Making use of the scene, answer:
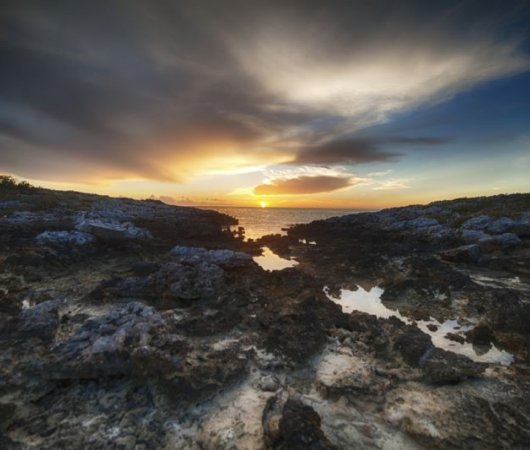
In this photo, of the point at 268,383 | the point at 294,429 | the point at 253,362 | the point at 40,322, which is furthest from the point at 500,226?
the point at 40,322

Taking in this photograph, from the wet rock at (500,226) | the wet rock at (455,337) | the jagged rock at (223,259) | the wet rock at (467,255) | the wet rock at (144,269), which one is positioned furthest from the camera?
the wet rock at (500,226)

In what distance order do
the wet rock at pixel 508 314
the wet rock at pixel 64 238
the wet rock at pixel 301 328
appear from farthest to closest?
the wet rock at pixel 64 238
the wet rock at pixel 508 314
the wet rock at pixel 301 328

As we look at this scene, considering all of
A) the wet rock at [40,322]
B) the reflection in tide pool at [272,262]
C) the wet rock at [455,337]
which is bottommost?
the reflection in tide pool at [272,262]

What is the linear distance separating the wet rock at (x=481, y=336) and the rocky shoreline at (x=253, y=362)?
6 centimetres

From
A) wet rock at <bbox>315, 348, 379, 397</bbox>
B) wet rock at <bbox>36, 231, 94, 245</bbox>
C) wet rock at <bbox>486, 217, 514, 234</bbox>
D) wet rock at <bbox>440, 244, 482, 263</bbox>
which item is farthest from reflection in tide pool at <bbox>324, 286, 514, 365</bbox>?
wet rock at <bbox>486, 217, 514, 234</bbox>

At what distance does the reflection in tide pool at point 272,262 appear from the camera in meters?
24.0

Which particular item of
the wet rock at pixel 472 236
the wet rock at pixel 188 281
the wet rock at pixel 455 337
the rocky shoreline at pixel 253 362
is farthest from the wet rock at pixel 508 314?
the wet rock at pixel 472 236

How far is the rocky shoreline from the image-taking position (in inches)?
243

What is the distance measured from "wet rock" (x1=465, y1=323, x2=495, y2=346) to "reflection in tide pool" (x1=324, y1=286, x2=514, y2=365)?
237 mm

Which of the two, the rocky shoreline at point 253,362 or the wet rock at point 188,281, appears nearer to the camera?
the rocky shoreline at point 253,362

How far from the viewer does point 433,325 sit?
11.9 meters

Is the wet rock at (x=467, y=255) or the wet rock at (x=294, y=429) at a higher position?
the wet rock at (x=467, y=255)

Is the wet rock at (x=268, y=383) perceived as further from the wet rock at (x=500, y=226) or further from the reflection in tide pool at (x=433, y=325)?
the wet rock at (x=500, y=226)

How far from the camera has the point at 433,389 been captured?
765 centimetres
